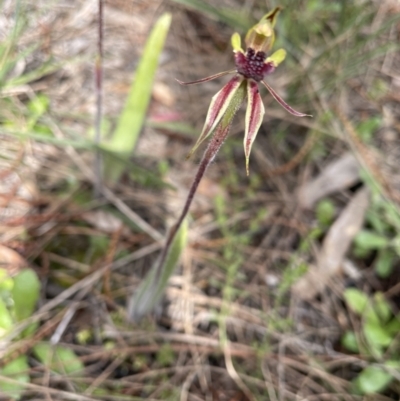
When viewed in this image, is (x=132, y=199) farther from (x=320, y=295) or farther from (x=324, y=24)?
(x=324, y=24)

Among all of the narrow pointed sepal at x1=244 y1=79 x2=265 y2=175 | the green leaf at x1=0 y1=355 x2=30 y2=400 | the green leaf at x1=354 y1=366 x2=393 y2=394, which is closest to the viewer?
the narrow pointed sepal at x1=244 y1=79 x2=265 y2=175

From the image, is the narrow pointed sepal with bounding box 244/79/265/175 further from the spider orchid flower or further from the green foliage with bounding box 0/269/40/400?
the green foliage with bounding box 0/269/40/400

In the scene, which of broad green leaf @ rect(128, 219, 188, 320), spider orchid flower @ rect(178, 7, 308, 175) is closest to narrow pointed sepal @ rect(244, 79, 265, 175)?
spider orchid flower @ rect(178, 7, 308, 175)

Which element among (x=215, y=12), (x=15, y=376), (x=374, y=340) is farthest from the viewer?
(x=374, y=340)

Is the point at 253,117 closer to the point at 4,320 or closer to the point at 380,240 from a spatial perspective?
the point at 4,320

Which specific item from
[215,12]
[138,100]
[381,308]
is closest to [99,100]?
[138,100]

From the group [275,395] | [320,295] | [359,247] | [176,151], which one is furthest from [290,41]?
[275,395]
